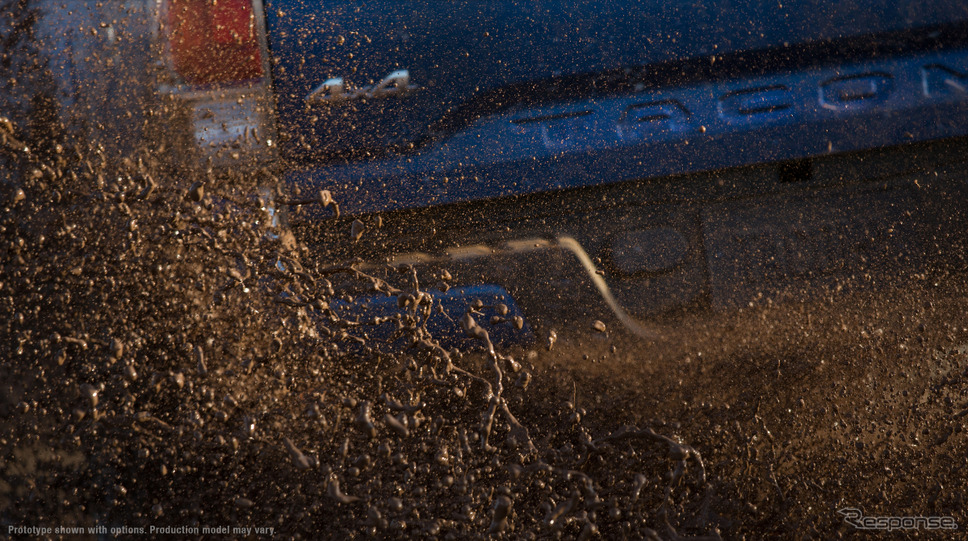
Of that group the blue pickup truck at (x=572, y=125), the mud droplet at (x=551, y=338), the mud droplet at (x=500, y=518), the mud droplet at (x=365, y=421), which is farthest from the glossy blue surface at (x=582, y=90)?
the mud droplet at (x=500, y=518)

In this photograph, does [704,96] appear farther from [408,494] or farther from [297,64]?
[408,494]

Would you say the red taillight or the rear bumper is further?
the rear bumper

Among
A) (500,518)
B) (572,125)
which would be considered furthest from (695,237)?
(500,518)

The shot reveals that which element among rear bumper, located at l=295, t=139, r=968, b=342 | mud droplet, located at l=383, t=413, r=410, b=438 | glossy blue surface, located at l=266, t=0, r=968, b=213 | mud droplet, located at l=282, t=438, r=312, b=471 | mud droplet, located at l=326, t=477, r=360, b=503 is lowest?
mud droplet, located at l=326, t=477, r=360, b=503

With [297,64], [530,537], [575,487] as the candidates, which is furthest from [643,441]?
[297,64]

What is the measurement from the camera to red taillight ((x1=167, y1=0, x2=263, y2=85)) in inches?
49.9

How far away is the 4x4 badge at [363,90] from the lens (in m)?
1.29

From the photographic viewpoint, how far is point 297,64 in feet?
4.18

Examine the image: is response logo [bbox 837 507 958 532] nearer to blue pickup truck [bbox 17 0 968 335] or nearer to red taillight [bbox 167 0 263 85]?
blue pickup truck [bbox 17 0 968 335]

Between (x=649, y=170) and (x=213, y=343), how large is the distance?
1142mm

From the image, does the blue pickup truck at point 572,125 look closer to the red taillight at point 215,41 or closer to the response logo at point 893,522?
the red taillight at point 215,41

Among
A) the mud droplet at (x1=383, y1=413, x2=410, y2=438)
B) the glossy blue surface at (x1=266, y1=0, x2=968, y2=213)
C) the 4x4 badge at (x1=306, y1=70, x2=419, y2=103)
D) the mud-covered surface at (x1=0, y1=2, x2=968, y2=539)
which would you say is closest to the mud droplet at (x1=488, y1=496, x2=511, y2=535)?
the mud-covered surface at (x1=0, y1=2, x2=968, y2=539)

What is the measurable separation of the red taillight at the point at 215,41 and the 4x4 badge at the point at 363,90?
0.46ft

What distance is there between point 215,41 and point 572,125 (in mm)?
815
